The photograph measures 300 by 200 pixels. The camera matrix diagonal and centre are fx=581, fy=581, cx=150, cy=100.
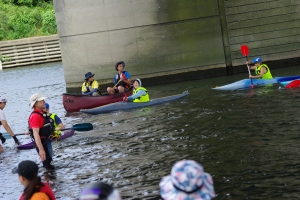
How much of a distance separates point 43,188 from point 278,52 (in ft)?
61.0

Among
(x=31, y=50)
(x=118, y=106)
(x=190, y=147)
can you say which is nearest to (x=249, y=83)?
(x=118, y=106)

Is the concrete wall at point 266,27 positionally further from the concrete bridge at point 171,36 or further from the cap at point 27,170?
the cap at point 27,170

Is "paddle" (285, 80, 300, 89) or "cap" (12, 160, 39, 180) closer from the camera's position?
"cap" (12, 160, 39, 180)

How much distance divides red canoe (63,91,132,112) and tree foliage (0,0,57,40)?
31072mm

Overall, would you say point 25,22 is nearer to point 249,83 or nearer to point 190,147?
point 249,83

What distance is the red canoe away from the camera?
1736 cm

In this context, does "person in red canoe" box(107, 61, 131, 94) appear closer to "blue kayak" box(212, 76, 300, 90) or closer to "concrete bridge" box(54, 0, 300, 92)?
"blue kayak" box(212, 76, 300, 90)

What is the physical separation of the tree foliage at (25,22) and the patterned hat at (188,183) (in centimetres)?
4516

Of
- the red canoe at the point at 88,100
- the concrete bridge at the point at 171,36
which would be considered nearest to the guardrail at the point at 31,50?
the concrete bridge at the point at 171,36

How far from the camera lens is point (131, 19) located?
868 inches

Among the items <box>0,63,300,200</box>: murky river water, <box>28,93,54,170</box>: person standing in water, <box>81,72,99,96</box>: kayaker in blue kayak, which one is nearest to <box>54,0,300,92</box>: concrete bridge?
<box>81,72,99,96</box>: kayaker in blue kayak

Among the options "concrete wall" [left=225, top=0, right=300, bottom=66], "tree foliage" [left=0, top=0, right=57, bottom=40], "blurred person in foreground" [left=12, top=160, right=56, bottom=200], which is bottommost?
"blurred person in foreground" [left=12, top=160, right=56, bottom=200]

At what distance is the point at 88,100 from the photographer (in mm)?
17375

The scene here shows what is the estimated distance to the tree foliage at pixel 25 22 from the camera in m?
48.2
